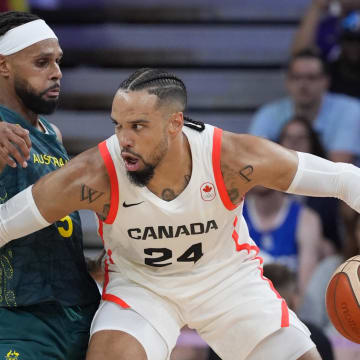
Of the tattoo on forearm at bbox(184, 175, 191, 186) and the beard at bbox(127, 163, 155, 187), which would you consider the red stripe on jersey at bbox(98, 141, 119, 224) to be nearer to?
the beard at bbox(127, 163, 155, 187)

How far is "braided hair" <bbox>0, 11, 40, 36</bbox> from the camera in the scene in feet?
13.5

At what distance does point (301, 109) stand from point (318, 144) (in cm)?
59

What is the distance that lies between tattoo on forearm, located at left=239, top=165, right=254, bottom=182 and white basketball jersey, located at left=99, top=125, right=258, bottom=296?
9 centimetres

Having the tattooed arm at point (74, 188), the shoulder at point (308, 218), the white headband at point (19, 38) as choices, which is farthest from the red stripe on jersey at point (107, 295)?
the shoulder at point (308, 218)

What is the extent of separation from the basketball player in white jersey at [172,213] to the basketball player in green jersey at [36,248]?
0.61 ft

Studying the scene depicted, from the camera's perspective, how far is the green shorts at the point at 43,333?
12.4 feet

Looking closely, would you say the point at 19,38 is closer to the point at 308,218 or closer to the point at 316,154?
the point at 308,218

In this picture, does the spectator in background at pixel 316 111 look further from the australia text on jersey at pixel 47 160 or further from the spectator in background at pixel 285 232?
the australia text on jersey at pixel 47 160

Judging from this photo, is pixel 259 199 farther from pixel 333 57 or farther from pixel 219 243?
pixel 219 243

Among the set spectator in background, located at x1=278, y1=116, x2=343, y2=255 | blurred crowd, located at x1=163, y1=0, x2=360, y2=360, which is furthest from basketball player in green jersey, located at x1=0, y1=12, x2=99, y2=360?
spectator in background, located at x1=278, y1=116, x2=343, y2=255

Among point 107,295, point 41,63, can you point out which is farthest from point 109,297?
point 41,63

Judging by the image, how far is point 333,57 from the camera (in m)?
7.72

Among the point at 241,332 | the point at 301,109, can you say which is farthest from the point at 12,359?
the point at 301,109

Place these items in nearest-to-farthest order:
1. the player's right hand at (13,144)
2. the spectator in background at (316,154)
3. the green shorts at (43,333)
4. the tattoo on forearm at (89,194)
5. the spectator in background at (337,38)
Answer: the player's right hand at (13,144)
the tattoo on forearm at (89,194)
the green shorts at (43,333)
the spectator in background at (316,154)
the spectator in background at (337,38)
